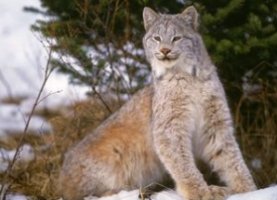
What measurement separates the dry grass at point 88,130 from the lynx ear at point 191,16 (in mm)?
1214

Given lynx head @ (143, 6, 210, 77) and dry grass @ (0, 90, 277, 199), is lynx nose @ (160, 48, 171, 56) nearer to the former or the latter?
lynx head @ (143, 6, 210, 77)

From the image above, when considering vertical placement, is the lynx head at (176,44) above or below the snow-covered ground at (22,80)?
below

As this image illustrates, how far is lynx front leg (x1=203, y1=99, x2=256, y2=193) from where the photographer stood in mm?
5059

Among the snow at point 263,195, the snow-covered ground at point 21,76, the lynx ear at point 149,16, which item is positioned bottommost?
the snow at point 263,195

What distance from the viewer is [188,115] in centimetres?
503

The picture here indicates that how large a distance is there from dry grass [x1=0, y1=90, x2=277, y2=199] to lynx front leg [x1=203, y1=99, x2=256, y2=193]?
2.40ft

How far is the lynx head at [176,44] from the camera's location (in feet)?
16.8

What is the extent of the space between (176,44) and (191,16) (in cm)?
37

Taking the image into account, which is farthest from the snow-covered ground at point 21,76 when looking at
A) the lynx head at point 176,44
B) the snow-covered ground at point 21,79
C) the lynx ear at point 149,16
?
the lynx head at point 176,44

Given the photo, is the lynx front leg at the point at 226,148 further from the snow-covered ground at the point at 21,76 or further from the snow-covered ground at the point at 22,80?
the snow-covered ground at the point at 21,76

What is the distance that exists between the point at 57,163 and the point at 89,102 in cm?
97

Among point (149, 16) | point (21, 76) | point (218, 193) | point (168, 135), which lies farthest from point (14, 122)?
point (218, 193)

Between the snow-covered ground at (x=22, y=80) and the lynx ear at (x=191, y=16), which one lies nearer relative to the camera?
the lynx ear at (x=191, y=16)

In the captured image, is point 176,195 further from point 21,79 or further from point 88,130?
point 21,79
